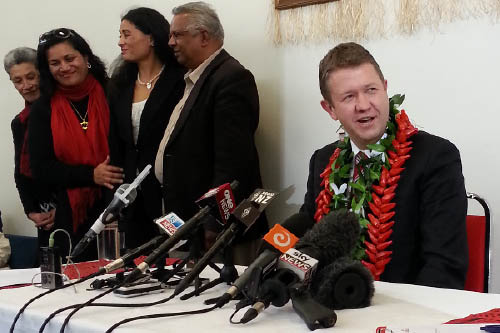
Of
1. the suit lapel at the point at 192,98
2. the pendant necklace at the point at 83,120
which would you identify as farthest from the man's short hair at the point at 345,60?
the pendant necklace at the point at 83,120

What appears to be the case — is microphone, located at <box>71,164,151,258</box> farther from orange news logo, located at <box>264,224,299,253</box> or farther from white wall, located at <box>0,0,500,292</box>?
white wall, located at <box>0,0,500,292</box>

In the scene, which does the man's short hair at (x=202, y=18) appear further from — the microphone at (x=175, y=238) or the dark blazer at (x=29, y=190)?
the microphone at (x=175, y=238)

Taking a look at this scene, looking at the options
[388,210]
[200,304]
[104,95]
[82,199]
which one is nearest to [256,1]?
[104,95]

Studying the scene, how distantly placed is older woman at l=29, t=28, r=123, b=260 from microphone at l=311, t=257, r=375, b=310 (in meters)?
2.40

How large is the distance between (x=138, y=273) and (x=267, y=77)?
7.78ft

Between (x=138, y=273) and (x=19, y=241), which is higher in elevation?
(x=138, y=273)

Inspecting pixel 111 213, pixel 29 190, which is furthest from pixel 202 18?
pixel 111 213

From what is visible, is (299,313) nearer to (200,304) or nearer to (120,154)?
(200,304)

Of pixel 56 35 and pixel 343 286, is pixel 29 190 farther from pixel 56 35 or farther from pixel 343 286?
pixel 343 286

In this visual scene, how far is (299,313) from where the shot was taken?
4.39ft

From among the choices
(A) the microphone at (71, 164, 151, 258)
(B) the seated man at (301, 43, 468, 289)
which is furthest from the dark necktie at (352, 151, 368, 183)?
(A) the microphone at (71, 164, 151, 258)

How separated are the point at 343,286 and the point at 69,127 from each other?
8.51 ft

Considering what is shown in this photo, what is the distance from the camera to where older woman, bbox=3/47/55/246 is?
4.05 meters

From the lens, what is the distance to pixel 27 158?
164 inches
